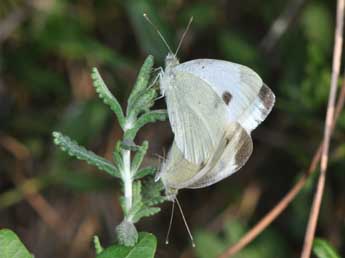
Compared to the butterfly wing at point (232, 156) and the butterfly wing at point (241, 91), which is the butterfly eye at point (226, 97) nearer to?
the butterfly wing at point (241, 91)

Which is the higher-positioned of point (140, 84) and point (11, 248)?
point (140, 84)

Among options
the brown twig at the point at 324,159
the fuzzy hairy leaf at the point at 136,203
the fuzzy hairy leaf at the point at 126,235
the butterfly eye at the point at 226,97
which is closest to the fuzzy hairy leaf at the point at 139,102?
the fuzzy hairy leaf at the point at 136,203

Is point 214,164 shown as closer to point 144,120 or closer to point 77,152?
point 144,120

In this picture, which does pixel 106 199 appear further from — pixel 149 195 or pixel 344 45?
pixel 149 195

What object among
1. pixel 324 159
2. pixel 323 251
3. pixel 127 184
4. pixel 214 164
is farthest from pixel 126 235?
pixel 324 159

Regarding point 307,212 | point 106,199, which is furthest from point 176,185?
point 106,199
